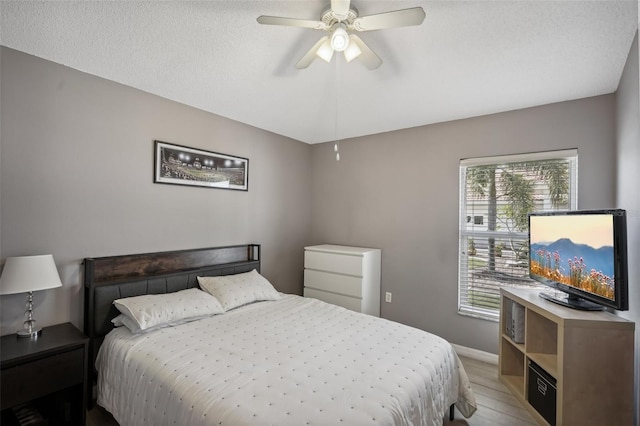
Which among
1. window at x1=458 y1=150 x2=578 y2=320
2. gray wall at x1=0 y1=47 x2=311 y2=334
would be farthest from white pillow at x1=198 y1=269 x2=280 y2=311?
window at x1=458 y1=150 x2=578 y2=320

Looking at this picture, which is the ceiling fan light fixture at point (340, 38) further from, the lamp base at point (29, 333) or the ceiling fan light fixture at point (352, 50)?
the lamp base at point (29, 333)

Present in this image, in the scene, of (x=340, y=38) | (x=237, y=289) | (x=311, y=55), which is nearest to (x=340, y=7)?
(x=340, y=38)

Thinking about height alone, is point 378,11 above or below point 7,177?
above

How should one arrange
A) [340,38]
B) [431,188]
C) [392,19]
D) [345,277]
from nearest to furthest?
[392,19], [340,38], [431,188], [345,277]

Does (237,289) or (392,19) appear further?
(237,289)

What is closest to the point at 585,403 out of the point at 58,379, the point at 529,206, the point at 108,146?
the point at 529,206

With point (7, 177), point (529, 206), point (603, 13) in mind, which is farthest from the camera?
point (529, 206)

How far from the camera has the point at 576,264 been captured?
202cm

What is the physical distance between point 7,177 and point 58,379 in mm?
1326

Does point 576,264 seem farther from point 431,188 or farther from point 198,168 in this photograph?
A: point 198,168

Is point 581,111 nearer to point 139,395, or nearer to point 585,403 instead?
point 585,403

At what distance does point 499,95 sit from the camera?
2.57 metres

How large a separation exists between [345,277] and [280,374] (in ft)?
6.35

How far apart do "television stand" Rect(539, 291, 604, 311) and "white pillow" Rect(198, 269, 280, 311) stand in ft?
7.45
